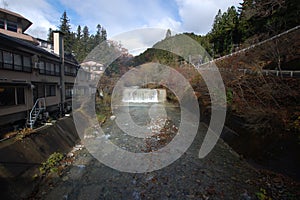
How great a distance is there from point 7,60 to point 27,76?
124cm

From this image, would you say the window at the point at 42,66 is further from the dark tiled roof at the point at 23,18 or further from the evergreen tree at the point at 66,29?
the evergreen tree at the point at 66,29

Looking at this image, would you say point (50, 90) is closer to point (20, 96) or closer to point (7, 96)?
point (20, 96)

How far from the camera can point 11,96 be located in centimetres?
679

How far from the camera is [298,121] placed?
14.7 ft

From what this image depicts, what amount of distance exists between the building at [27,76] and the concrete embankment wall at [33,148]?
1.17 metres

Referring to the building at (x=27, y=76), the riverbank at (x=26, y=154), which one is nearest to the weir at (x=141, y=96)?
the building at (x=27, y=76)

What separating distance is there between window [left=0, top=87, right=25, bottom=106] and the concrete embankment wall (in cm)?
164

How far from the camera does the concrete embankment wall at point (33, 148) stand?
4367 mm

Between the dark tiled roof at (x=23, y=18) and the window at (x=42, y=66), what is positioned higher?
the dark tiled roof at (x=23, y=18)

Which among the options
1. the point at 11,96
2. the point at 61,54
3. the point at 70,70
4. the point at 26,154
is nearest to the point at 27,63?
the point at 11,96

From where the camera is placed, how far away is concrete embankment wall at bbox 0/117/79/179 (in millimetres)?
4367

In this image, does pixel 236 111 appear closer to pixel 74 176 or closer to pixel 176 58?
pixel 74 176

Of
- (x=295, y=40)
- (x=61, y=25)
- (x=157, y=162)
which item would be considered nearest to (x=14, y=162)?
(x=157, y=162)

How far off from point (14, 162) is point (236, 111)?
26.2 ft
